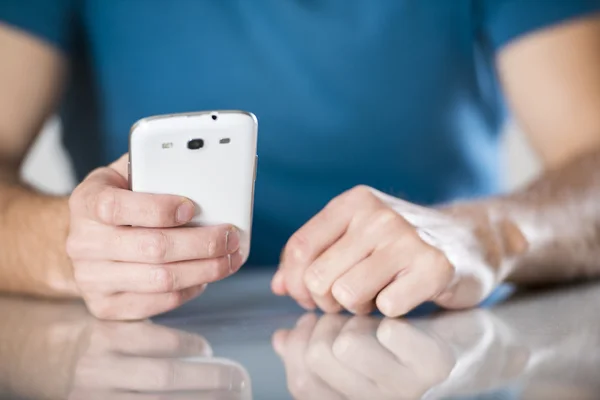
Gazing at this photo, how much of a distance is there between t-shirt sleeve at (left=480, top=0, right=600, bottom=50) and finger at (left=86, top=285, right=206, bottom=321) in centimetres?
76

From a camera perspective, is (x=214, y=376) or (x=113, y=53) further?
(x=113, y=53)

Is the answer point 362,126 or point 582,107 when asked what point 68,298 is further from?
point 582,107

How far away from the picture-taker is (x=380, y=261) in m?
0.70

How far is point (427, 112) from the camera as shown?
1.25 m

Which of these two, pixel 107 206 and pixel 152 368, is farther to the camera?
pixel 107 206

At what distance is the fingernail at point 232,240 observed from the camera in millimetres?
709

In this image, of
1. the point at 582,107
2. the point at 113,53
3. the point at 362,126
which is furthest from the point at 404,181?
the point at 113,53

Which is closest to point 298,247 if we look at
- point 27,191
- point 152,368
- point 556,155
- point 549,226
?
point 152,368

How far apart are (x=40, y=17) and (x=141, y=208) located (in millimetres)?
622

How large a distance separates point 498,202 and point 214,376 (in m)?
0.49

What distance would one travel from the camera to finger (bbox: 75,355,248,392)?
0.49 meters

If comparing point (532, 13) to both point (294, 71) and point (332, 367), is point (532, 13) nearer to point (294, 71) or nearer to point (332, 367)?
point (294, 71)

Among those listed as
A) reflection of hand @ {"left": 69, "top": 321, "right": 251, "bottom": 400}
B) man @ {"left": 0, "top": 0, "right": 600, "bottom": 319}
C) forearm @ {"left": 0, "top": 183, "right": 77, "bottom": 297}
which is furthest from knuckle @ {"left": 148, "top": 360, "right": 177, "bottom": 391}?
man @ {"left": 0, "top": 0, "right": 600, "bottom": 319}

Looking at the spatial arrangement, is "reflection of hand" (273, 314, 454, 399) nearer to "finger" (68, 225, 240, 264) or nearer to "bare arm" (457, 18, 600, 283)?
"finger" (68, 225, 240, 264)
